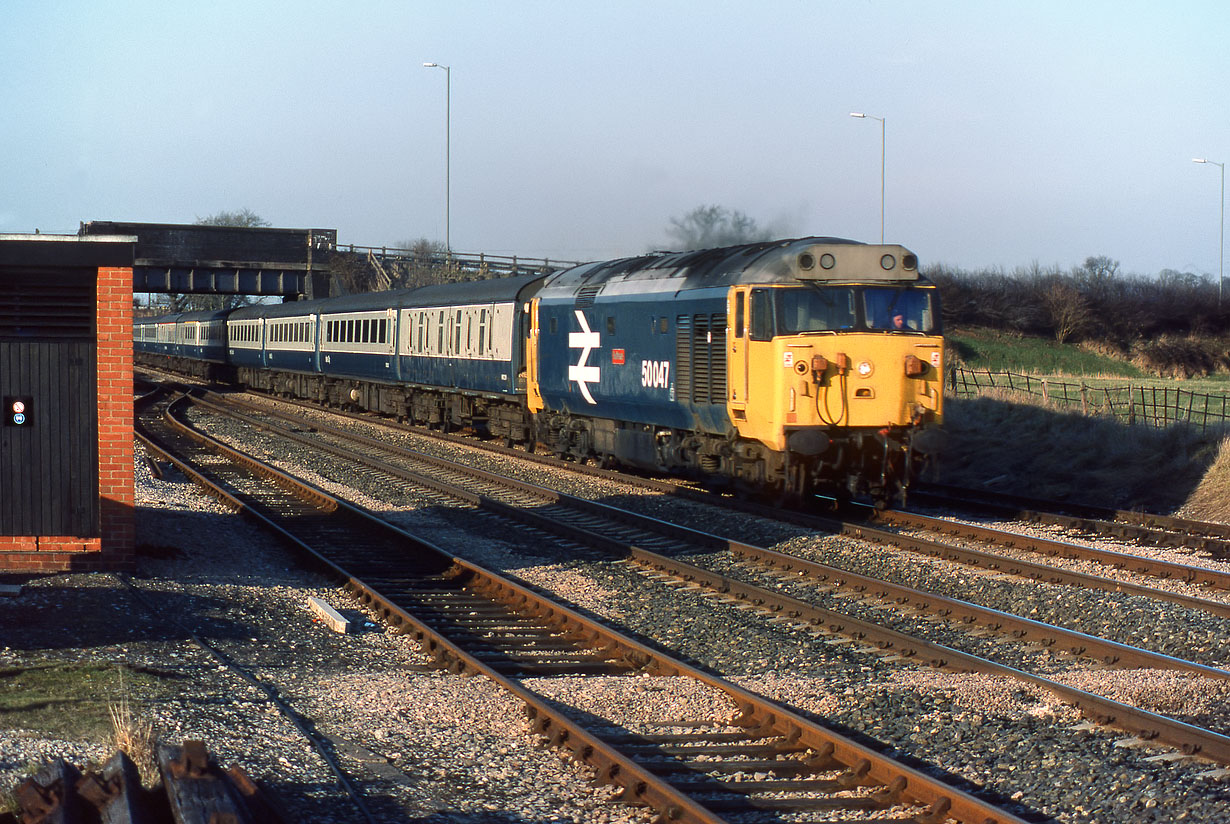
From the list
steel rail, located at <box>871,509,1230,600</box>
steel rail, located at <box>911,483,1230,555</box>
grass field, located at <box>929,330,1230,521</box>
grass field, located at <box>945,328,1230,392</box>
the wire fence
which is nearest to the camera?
steel rail, located at <box>871,509,1230,600</box>

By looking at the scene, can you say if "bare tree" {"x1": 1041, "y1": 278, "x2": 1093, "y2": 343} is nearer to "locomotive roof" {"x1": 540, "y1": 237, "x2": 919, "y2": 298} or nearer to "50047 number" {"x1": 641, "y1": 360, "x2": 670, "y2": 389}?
"locomotive roof" {"x1": 540, "y1": 237, "x2": 919, "y2": 298}

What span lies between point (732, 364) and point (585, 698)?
802 centimetres

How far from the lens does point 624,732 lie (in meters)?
6.78

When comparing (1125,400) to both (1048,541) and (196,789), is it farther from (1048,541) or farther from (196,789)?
(196,789)

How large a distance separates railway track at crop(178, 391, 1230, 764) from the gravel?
0.55ft

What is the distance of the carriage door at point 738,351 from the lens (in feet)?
48.1

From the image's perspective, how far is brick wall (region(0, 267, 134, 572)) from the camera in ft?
36.0

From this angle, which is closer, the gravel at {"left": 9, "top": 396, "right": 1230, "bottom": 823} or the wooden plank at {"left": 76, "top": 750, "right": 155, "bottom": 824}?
the wooden plank at {"left": 76, "top": 750, "right": 155, "bottom": 824}

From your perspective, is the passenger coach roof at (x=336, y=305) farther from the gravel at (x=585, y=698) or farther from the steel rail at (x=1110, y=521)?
the gravel at (x=585, y=698)

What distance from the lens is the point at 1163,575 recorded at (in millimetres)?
11484

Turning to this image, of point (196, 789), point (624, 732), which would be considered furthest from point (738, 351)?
point (196, 789)

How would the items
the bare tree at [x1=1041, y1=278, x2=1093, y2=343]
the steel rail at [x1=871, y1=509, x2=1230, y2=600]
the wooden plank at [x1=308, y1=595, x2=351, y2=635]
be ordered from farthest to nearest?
the bare tree at [x1=1041, y1=278, x2=1093, y2=343] → the steel rail at [x1=871, y1=509, x2=1230, y2=600] → the wooden plank at [x1=308, y1=595, x2=351, y2=635]

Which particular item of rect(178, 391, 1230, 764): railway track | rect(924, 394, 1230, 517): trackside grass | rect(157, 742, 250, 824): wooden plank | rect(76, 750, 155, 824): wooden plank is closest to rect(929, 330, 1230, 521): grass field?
rect(924, 394, 1230, 517): trackside grass

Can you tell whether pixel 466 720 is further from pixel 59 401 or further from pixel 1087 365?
pixel 1087 365
